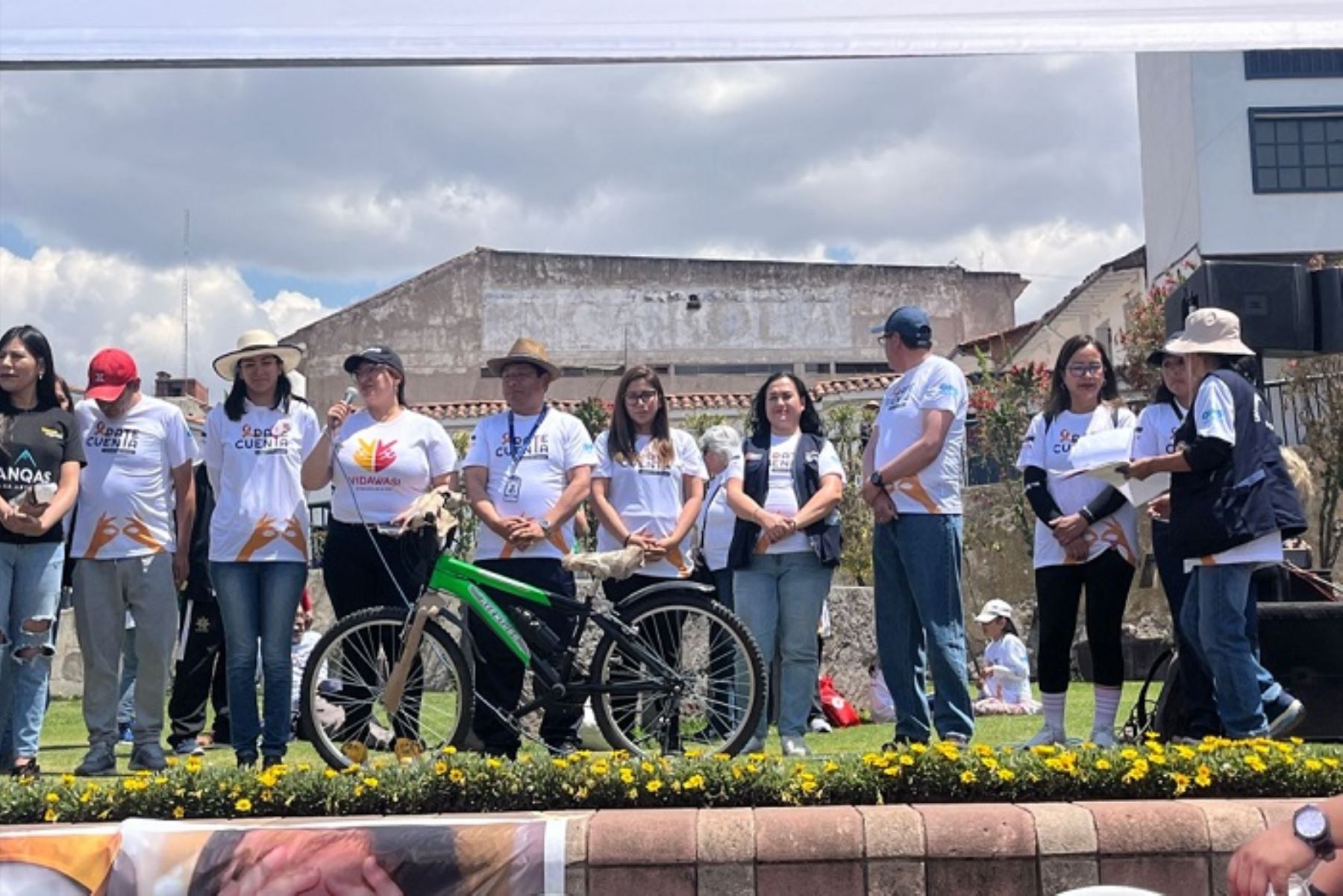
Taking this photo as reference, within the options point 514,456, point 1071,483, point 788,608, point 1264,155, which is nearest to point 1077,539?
point 1071,483

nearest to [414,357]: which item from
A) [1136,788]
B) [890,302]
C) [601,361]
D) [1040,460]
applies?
[601,361]

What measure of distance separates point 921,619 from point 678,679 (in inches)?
43.4

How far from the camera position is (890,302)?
41844 millimetres

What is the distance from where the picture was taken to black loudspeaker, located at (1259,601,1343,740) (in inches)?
278

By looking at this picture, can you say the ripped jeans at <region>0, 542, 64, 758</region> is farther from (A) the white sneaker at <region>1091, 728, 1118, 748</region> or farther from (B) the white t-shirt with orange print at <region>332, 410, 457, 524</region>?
(A) the white sneaker at <region>1091, 728, 1118, 748</region>

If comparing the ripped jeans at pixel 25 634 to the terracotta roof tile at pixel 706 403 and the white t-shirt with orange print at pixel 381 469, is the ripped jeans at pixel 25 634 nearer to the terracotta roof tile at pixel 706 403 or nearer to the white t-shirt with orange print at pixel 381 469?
the white t-shirt with orange print at pixel 381 469

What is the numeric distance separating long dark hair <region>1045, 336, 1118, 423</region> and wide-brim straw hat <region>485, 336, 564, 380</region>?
2.44 metres

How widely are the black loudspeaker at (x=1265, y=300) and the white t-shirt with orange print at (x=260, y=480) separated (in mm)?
4478

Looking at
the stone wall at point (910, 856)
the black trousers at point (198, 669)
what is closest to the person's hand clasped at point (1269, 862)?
the stone wall at point (910, 856)

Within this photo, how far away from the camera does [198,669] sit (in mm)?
9172

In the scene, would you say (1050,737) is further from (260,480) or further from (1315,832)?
(1315,832)

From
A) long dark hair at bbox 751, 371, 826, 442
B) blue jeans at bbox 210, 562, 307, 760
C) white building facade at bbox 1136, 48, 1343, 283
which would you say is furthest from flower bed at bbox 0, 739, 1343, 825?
white building facade at bbox 1136, 48, 1343, 283

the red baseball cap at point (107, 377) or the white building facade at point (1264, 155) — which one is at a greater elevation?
the white building facade at point (1264, 155)

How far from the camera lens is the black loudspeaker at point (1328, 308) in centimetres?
802
